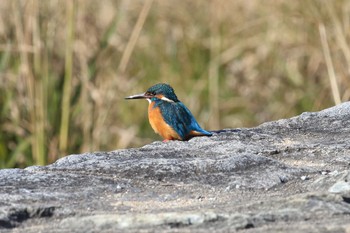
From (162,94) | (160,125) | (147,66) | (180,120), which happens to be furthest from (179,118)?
(147,66)

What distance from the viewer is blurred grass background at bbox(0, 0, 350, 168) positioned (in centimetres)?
535

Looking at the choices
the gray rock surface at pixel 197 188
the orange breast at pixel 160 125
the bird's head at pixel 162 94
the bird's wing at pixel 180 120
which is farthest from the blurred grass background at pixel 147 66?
the gray rock surface at pixel 197 188

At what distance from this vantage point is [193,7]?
860 cm

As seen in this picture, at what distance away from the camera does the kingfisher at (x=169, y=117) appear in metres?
4.02

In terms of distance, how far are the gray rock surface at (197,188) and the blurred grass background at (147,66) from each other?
1.90 metres

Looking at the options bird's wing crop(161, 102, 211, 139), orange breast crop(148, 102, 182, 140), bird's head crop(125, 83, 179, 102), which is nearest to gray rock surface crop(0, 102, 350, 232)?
bird's wing crop(161, 102, 211, 139)

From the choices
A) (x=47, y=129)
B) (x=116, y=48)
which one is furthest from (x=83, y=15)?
(x=47, y=129)

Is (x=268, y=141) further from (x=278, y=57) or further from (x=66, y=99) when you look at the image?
(x=278, y=57)

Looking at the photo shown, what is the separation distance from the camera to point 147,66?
7539 mm

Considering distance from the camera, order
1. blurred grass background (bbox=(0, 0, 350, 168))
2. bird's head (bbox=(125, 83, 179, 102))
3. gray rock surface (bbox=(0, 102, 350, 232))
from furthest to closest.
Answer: blurred grass background (bbox=(0, 0, 350, 168)) < bird's head (bbox=(125, 83, 179, 102)) < gray rock surface (bbox=(0, 102, 350, 232))

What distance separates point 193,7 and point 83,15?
2419 millimetres

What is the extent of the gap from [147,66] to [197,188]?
4780mm

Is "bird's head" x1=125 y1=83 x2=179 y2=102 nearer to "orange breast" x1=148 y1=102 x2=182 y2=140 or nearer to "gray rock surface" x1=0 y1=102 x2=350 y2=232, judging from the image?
"orange breast" x1=148 y1=102 x2=182 y2=140

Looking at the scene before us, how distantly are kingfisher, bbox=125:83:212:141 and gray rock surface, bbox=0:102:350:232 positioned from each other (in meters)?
0.37
